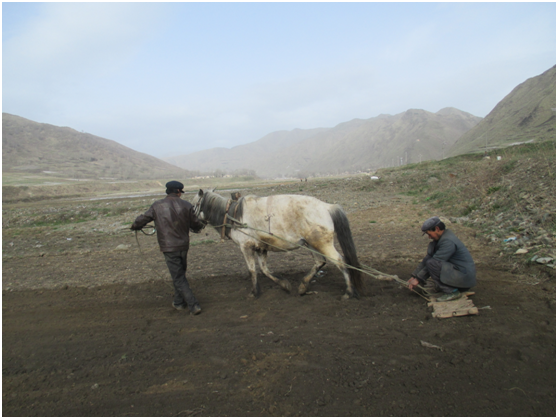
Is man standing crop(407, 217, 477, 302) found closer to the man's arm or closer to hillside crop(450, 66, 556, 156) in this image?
the man's arm

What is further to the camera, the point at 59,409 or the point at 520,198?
the point at 520,198

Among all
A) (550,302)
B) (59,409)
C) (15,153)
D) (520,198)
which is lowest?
(59,409)

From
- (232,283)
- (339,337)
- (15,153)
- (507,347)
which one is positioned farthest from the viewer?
(15,153)

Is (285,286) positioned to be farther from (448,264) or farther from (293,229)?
(448,264)

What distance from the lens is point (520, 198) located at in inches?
341

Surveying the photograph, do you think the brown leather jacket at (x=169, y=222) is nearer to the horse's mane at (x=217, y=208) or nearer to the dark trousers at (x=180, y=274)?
the dark trousers at (x=180, y=274)

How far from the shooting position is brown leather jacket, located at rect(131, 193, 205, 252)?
16.2 ft

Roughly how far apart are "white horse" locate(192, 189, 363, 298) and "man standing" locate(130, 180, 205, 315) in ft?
2.62

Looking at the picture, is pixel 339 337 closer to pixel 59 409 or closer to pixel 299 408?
pixel 299 408

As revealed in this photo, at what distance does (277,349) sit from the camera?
3789 millimetres

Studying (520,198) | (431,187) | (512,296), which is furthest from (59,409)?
(431,187)

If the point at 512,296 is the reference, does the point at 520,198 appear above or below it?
above

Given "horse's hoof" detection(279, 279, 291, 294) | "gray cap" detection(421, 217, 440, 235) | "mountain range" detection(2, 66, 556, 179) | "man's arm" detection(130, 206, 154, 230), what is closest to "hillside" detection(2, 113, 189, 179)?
"mountain range" detection(2, 66, 556, 179)

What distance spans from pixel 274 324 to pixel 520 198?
27.2ft
